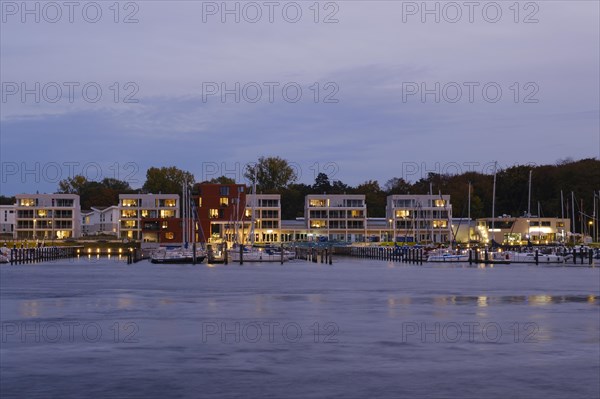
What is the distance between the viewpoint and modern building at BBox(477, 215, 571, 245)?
164875 mm

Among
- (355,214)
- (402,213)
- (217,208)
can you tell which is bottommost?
Result: (355,214)

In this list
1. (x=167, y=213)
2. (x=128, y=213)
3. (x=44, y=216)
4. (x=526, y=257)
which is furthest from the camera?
(x=44, y=216)

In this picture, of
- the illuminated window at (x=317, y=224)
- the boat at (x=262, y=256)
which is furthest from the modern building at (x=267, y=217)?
the boat at (x=262, y=256)

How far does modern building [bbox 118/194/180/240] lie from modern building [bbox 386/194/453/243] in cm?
4202

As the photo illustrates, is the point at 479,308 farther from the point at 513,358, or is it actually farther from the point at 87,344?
the point at 87,344

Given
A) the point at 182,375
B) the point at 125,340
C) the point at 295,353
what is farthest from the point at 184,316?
the point at 182,375

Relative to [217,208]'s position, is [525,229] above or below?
Answer: below

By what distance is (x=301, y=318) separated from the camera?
4303cm

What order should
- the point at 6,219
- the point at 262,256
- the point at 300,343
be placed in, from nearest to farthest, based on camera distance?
the point at 300,343, the point at 262,256, the point at 6,219

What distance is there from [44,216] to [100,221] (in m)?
16.3

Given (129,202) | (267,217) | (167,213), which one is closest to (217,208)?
(267,217)

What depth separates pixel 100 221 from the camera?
191875mm

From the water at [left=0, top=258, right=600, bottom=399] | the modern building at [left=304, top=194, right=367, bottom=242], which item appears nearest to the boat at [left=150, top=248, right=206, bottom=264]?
the water at [left=0, top=258, right=600, bottom=399]

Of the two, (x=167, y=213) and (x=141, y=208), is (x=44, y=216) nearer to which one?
(x=141, y=208)
